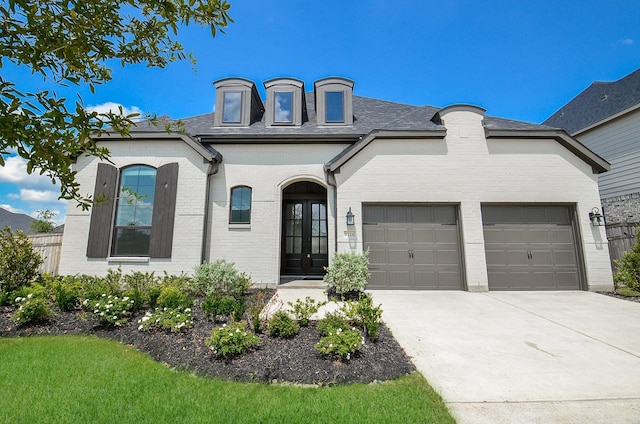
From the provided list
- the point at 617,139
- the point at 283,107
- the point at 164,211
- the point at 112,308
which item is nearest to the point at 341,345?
the point at 112,308

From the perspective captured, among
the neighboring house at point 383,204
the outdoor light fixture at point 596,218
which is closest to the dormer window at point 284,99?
the neighboring house at point 383,204

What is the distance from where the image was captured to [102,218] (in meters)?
8.46

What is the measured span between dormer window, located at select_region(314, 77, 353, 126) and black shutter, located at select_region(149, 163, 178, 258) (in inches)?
212

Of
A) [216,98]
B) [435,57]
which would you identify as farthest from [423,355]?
[216,98]

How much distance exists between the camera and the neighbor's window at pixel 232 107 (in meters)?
10.1

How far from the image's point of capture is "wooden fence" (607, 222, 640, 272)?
8938 millimetres

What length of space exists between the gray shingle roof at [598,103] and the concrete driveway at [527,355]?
392 inches

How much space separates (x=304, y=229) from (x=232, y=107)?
5.30 meters

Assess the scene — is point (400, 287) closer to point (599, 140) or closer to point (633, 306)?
point (633, 306)

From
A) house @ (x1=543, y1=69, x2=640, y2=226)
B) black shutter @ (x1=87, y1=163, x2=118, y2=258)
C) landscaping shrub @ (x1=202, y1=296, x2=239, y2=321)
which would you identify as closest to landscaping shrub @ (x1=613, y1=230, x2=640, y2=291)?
house @ (x1=543, y1=69, x2=640, y2=226)

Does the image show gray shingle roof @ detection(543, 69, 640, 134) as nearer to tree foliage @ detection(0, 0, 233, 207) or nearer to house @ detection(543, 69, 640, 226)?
house @ detection(543, 69, 640, 226)

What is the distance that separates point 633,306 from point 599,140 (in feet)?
31.3

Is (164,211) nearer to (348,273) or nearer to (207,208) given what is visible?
(207,208)

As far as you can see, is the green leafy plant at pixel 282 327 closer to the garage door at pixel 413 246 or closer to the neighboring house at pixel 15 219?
the garage door at pixel 413 246
